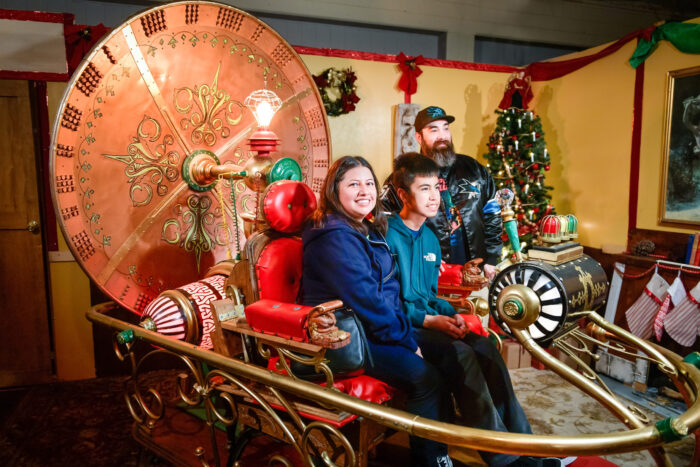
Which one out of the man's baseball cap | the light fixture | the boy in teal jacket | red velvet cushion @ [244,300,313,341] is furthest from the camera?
the man's baseball cap

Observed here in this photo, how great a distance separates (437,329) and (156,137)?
6.24 ft

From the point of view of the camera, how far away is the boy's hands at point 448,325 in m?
2.29

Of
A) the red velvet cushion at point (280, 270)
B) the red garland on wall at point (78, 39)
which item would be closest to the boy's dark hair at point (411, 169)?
the red velvet cushion at point (280, 270)

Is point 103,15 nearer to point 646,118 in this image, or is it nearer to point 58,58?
point 58,58

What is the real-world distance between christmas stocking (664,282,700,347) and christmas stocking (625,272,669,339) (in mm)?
196

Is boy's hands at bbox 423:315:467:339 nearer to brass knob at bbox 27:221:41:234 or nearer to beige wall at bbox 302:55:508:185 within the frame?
beige wall at bbox 302:55:508:185

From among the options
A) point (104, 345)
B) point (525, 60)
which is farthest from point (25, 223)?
point (525, 60)

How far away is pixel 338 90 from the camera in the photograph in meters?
4.94

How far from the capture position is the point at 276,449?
2783 millimetres

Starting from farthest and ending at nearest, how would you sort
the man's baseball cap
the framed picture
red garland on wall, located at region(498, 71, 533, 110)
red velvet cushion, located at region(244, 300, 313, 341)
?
red garland on wall, located at region(498, 71, 533, 110), the framed picture, the man's baseball cap, red velvet cushion, located at region(244, 300, 313, 341)

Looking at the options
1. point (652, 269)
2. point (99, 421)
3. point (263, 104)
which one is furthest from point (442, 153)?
point (99, 421)

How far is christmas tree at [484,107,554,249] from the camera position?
17.4ft

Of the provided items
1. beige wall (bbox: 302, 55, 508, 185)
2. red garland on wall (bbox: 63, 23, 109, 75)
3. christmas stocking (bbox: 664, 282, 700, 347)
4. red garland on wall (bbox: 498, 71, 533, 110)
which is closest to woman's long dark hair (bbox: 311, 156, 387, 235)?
red garland on wall (bbox: 63, 23, 109, 75)

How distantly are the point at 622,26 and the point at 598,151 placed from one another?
3604 millimetres
